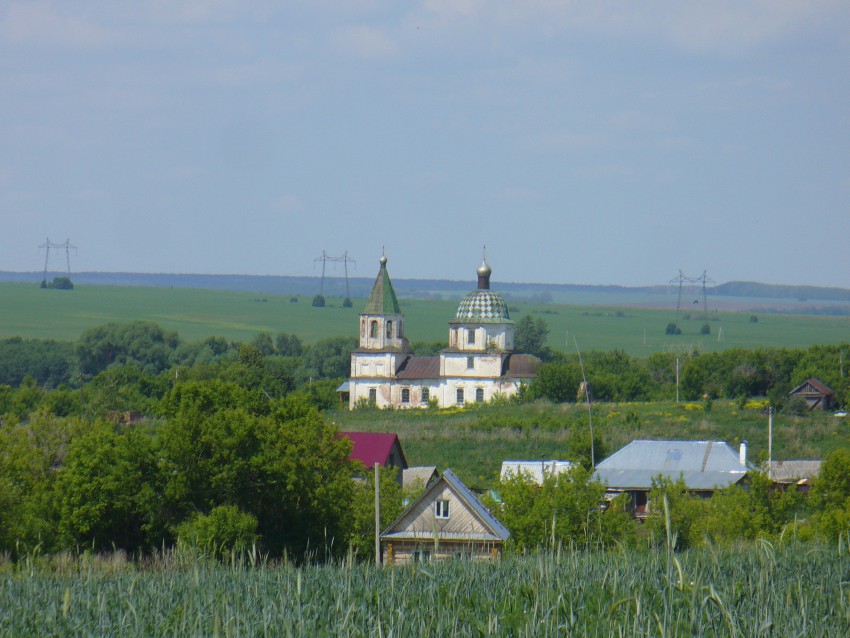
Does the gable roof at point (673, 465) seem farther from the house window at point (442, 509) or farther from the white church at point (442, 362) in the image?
the white church at point (442, 362)

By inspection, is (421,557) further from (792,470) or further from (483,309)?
(483,309)

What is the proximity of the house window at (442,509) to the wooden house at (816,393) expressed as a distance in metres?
41.2

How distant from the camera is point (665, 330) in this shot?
176125mm

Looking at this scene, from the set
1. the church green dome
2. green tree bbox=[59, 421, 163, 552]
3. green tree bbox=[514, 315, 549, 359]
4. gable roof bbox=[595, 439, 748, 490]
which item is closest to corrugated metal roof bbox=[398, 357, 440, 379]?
the church green dome

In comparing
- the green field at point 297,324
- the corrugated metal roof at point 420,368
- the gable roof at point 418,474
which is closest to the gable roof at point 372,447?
the gable roof at point 418,474

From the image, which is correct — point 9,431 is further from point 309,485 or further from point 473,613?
point 473,613

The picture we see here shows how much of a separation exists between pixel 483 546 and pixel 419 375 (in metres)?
46.8

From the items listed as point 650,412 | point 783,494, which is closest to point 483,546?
point 783,494

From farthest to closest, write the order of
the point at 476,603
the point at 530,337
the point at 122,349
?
the point at 530,337
the point at 122,349
the point at 476,603

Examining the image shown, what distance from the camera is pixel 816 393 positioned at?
63094mm

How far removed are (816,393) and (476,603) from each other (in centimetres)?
5658

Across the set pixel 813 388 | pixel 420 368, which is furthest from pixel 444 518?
pixel 420 368

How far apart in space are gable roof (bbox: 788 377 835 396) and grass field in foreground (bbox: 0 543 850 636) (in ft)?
175

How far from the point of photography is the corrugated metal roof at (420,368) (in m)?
69.7
